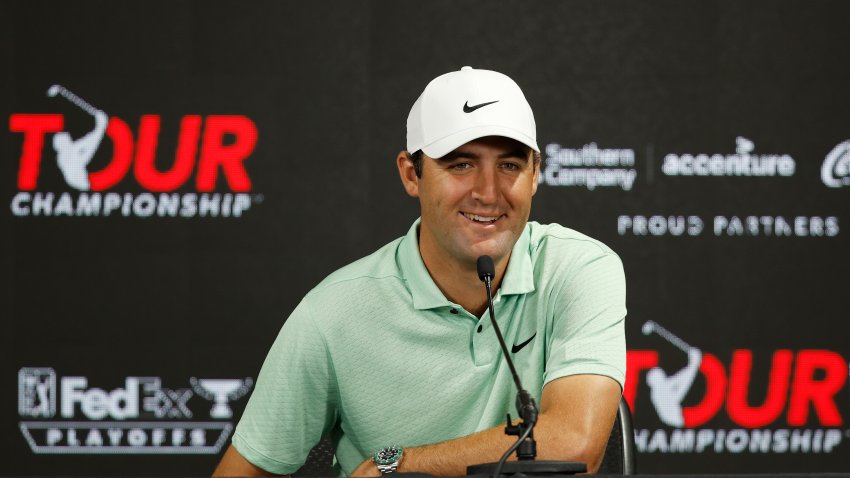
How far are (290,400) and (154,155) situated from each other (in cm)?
170

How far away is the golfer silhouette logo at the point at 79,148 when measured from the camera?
3.06 metres

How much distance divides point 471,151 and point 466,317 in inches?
10.6

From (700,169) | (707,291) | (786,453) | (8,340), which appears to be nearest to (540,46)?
(700,169)

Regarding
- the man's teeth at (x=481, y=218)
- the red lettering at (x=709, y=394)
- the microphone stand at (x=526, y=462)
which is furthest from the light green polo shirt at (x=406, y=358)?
the red lettering at (x=709, y=394)

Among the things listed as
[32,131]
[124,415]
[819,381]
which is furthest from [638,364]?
[32,131]

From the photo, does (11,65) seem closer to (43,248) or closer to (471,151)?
(43,248)

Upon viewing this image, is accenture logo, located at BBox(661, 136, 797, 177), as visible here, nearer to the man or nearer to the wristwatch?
the man

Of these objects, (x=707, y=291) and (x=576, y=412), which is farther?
(x=707, y=291)

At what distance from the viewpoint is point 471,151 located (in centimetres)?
154

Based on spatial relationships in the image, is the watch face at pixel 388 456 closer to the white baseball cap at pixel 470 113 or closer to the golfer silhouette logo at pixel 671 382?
the white baseball cap at pixel 470 113

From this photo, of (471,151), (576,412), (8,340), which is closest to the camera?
(576,412)

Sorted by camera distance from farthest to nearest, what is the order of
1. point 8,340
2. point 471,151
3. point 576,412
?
1. point 8,340
2. point 471,151
3. point 576,412

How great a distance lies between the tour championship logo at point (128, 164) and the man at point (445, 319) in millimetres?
1550

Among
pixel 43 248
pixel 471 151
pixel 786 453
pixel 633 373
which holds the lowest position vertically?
pixel 786 453
